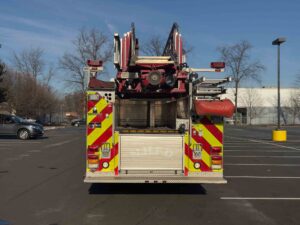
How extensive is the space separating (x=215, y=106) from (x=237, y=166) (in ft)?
20.7

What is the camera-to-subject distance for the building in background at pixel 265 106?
80938 millimetres

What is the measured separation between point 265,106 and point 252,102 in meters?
2.63

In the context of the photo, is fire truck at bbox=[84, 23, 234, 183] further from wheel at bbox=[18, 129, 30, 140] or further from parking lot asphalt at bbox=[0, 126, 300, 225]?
wheel at bbox=[18, 129, 30, 140]

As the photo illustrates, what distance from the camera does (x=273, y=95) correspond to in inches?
3359

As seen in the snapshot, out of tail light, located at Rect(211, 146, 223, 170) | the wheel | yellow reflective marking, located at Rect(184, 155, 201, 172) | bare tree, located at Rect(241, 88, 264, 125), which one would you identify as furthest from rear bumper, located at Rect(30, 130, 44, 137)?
bare tree, located at Rect(241, 88, 264, 125)

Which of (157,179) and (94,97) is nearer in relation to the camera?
(157,179)

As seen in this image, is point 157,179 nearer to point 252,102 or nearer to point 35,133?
point 35,133

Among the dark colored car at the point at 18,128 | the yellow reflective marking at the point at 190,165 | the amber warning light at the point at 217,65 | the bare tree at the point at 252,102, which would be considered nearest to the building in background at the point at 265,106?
the bare tree at the point at 252,102

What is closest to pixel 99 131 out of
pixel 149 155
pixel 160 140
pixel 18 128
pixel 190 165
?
pixel 149 155

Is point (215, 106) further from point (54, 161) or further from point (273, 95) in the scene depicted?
point (273, 95)

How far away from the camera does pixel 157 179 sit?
7949 millimetres

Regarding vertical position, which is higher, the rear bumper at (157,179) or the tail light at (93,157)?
the tail light at (93,157)

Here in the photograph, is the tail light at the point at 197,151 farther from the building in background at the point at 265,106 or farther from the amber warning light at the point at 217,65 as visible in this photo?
the building in background at the point at 265,106

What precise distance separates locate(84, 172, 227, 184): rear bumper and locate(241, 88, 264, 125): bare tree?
249 feet
